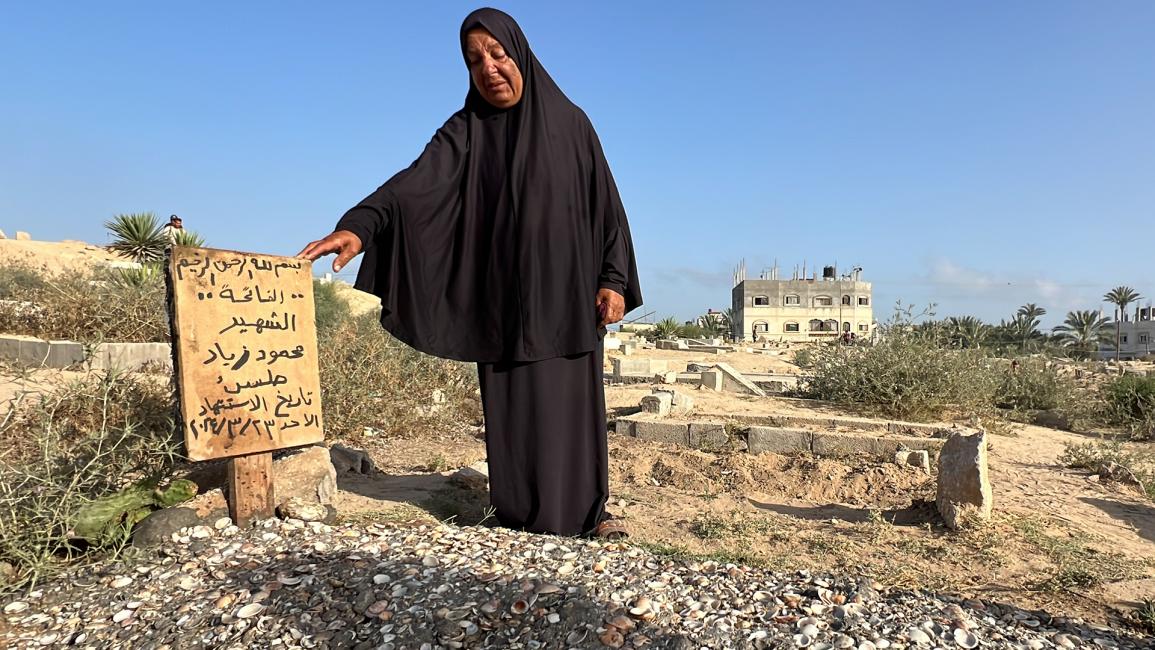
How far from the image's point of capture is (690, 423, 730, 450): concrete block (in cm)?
573

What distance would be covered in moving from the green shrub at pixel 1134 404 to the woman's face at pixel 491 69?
845cm

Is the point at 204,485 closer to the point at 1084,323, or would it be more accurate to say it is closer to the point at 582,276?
the point at 582,276

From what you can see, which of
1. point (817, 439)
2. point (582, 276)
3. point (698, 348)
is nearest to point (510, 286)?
point (582, 276)

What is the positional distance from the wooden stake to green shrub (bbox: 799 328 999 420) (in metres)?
6.74

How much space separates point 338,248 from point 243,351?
1.72ft

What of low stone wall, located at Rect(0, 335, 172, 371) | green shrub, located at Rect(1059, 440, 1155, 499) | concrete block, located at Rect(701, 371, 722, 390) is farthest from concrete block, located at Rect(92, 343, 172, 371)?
green shrub, located at Rect(1059, 440, 1155, 499)

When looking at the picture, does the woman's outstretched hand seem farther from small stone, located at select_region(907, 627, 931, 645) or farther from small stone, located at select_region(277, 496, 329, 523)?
small stone, located at select_region(907, 627, 931, 645)

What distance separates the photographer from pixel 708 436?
19.1 feet

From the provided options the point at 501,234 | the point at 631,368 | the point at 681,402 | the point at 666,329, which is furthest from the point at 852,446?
the point at 666,329

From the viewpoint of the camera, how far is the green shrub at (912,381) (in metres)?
7.49

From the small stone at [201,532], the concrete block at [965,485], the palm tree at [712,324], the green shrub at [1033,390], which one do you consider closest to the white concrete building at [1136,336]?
the palm tree at [712,324]

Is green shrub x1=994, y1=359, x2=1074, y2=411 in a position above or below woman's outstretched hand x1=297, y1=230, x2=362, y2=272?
below

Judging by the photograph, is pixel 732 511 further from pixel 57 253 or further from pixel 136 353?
pixel 57 253

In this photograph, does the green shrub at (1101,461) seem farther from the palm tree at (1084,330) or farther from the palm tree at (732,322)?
the palm tree at (732,322)
